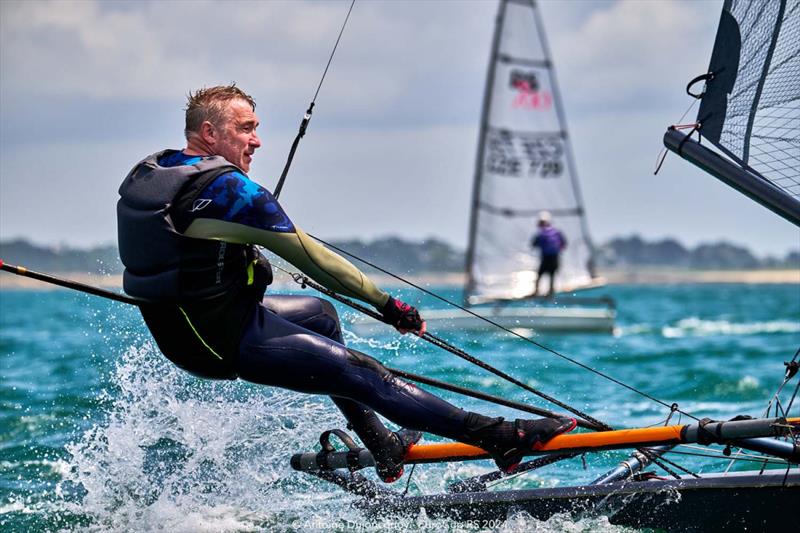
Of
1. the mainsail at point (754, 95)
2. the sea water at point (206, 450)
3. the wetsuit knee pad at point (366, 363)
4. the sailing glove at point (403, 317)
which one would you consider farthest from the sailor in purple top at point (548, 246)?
the sailing glove at point (403, 317)

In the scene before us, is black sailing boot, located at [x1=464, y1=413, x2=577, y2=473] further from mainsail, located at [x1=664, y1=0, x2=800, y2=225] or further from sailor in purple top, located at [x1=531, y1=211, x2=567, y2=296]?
sailor in purple top, located at [x1=531, y1=211, x2=567, y2=296]

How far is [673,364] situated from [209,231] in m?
9.53

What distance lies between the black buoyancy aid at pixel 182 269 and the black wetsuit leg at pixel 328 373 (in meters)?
0.08

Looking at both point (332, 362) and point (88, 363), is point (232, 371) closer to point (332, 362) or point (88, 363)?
point (332, 362)

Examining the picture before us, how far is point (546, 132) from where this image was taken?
22328 millimetres

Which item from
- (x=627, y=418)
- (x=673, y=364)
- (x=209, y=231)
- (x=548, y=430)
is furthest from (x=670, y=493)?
(x=673, y=364)

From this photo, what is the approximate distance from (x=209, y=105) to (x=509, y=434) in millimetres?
1627

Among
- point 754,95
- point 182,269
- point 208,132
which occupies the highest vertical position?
point 754,95

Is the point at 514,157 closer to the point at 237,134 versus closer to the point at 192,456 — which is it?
the point at 192,456

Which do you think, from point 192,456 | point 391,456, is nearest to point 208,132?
point 391,456

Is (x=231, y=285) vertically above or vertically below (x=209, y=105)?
below

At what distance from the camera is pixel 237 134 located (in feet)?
13.7

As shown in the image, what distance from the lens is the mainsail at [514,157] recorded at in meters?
21.6

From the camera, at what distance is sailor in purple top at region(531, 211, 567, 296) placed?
21188mm
